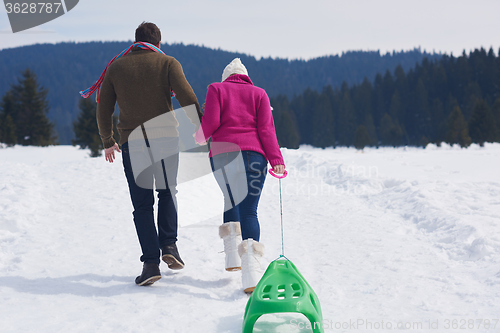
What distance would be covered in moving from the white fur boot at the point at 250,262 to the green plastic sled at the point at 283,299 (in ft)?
2.03

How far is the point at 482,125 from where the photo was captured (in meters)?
52.7

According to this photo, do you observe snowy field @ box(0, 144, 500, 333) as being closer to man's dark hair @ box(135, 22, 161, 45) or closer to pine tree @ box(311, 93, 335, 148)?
man's dark hair @ box(135, 22, 161, 45)

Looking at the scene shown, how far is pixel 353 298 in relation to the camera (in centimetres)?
301

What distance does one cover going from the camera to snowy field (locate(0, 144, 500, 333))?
8.66 ft

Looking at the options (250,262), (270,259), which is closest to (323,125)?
(270,259)

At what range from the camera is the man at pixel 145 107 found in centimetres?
325

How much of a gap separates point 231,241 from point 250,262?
32 cm

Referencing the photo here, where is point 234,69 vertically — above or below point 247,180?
above

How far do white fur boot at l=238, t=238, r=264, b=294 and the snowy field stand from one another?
0.12 m

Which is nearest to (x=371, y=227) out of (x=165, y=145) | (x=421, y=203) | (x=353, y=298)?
(x=421, y=203)

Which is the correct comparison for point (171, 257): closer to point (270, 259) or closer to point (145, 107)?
point (270, 259)

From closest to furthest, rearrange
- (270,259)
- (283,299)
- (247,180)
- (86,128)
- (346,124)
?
(283,299) → (247,180) → (270,259) → (86,128) → (346,124)

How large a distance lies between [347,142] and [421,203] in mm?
74528

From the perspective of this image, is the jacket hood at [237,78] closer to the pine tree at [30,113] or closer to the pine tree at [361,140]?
the pine tree at [30,113]
